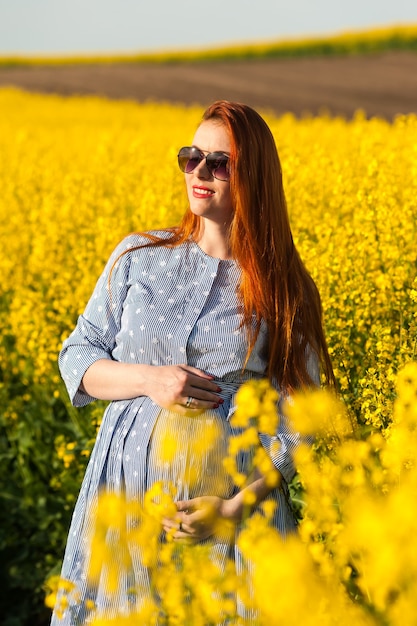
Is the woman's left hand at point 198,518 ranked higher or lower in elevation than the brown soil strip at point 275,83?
higher

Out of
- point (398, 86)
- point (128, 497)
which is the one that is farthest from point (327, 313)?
point (398, 86)

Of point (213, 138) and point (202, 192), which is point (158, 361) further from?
point (213, 138)

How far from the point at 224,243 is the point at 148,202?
2.12m

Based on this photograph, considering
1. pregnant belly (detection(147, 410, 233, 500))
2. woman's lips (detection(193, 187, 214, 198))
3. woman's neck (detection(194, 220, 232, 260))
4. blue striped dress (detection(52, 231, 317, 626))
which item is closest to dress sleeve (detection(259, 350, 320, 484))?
blue striped dress (detection(52, 231, 317, 626))

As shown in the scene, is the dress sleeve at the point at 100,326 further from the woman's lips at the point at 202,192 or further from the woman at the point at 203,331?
the woman's lips at the point at 202,192

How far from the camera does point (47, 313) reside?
4.34 meters

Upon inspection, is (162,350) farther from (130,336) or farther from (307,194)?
(307,194)

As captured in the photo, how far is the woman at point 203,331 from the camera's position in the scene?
2234 millimetres

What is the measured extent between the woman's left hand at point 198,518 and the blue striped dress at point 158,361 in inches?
2.2

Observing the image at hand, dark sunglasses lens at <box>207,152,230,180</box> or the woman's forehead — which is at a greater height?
the woman's forehead

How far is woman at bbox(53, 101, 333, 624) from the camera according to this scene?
223cm

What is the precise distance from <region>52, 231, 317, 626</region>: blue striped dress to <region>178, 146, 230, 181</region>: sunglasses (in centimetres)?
22

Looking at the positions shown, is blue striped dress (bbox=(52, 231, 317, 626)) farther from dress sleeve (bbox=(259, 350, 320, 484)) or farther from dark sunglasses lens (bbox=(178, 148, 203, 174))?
dark sunglasses lens (bbox=(178, 148, 203, 174))

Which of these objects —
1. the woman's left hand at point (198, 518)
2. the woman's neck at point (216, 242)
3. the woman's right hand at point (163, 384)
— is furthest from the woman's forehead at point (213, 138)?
the woman's left hand at point (198, 518)
